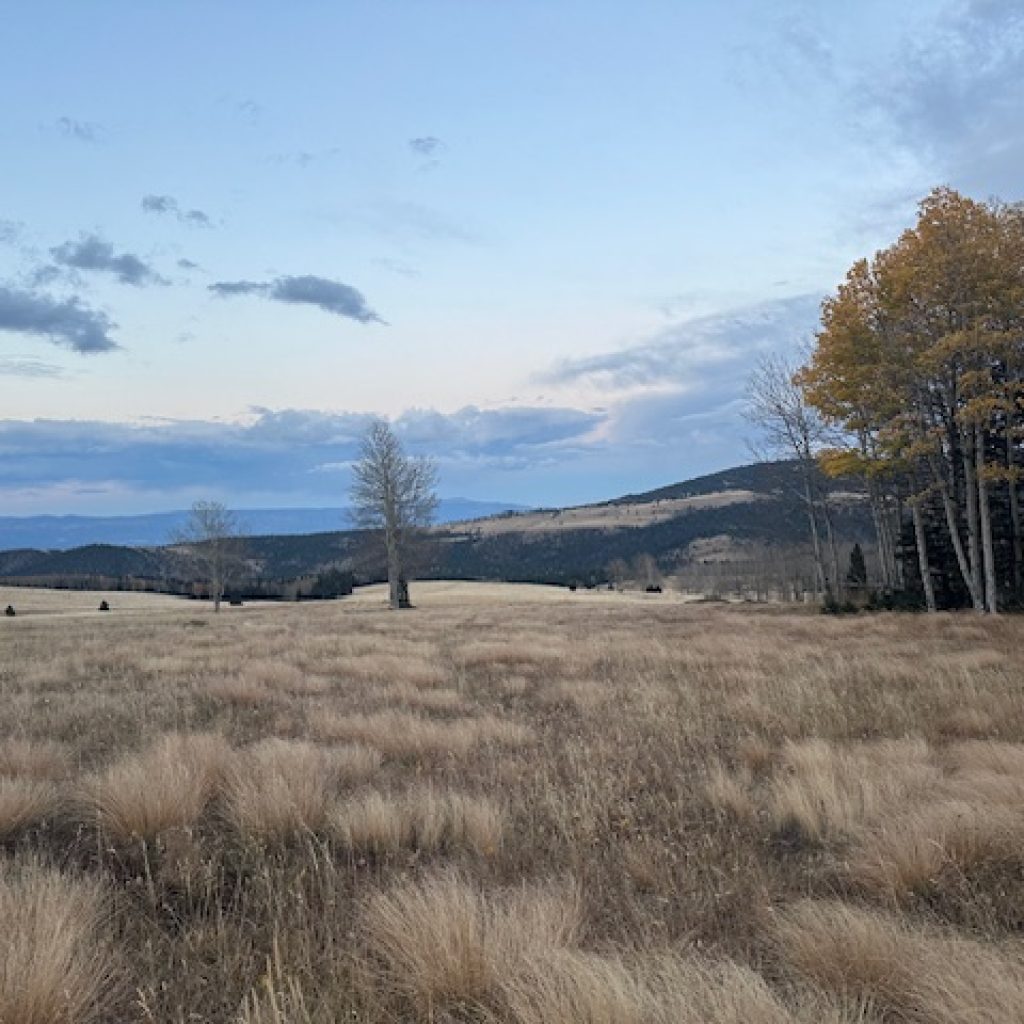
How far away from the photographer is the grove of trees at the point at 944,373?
71.5 feet

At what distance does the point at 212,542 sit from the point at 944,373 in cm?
5845

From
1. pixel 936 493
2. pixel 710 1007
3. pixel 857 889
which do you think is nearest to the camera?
pixel 710 1007

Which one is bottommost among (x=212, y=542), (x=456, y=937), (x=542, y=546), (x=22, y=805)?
(x=456, y=937)

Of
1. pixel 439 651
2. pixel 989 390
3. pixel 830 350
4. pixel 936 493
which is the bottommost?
pixel 439 651

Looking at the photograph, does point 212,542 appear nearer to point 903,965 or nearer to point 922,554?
point 922,554

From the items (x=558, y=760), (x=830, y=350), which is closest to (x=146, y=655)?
(x=558, y=760)

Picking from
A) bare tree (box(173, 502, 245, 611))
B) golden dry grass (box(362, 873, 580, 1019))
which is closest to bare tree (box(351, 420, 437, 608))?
bare tree (box(173, 502, 245, 611))

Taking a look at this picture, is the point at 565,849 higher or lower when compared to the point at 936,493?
lower

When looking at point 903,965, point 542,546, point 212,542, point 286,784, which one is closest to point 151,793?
point 286,784

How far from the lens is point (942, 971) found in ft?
9.25

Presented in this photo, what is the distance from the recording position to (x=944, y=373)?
2312 centimetres

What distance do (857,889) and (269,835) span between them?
3.44m

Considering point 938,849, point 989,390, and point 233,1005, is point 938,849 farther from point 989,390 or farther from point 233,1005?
point 989,390

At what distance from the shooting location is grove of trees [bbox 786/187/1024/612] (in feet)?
71.5
